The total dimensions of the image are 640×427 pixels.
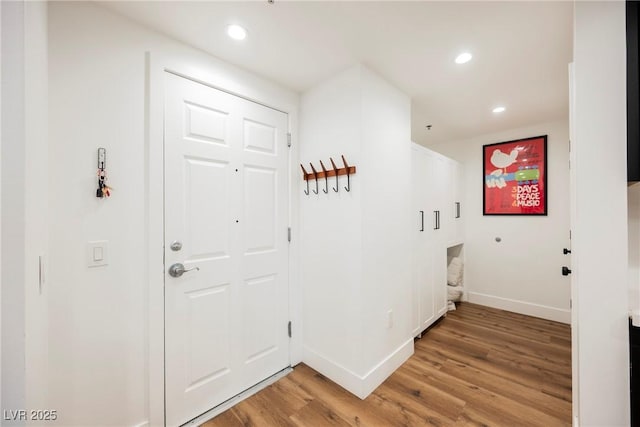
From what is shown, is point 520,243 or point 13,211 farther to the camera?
point 520,243

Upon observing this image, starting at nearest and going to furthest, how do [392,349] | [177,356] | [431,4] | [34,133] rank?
[34,133], [431,4], [177,356], [392,349]

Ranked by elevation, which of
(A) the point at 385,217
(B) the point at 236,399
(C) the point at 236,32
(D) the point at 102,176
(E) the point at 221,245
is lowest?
(B) the point at 236,399

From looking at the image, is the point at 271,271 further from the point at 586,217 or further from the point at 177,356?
the point at 586,217

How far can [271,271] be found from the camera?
80.6 inches

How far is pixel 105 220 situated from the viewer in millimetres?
1330

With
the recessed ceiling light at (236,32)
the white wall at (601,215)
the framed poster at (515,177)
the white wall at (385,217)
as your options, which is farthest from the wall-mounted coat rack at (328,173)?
the framed poster at (515,177)

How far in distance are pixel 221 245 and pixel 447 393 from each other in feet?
6.35

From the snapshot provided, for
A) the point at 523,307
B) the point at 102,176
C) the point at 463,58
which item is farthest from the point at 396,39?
the point at 523,307

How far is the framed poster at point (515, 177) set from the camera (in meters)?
3.12

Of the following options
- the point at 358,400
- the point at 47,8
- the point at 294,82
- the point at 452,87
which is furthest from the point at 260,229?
the point at 452,87

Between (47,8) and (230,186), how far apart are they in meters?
1.18

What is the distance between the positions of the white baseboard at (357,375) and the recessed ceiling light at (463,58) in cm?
231

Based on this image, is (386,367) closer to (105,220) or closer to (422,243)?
(422,243)

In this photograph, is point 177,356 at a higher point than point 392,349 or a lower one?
higher
